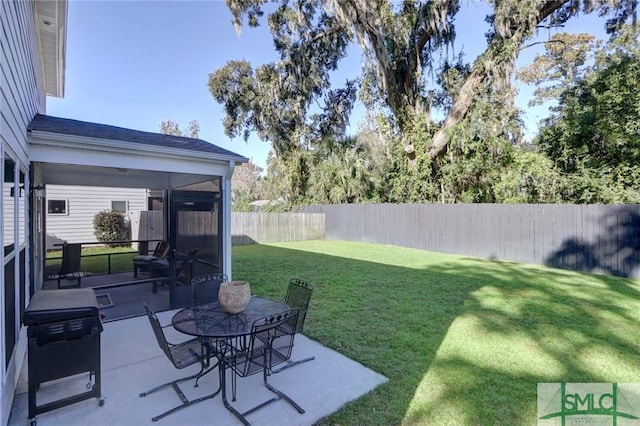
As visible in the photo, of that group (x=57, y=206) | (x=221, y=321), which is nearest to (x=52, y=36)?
(x=221, y=321)

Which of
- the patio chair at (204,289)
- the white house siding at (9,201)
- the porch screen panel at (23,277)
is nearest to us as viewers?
the white house siding at (9,201)

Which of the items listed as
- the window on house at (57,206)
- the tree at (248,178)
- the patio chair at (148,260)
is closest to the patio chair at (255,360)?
the patio chair at (148,260)

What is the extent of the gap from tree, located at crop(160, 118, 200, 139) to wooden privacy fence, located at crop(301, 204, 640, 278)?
16073mm

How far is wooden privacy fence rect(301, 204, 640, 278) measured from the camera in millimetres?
7592

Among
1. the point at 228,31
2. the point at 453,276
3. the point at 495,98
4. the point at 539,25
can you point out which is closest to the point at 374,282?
the point at 453,276

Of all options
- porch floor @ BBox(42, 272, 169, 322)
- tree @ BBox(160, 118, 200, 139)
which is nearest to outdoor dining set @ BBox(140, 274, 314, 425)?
porch floor @ BBox(42, 272, 169, 322)

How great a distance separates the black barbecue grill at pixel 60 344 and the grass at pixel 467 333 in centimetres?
190

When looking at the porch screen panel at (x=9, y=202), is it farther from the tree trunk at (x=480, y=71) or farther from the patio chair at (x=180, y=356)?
the tree trunk at (x=480, y=71)

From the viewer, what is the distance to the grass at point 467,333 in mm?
2689

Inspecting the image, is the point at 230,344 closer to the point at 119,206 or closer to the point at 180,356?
the point at 180,356

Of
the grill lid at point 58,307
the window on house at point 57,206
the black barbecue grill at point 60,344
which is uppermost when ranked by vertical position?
the window on house at point 57,206

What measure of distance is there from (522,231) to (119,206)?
14.3 metres

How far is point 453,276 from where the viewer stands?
7602 mm

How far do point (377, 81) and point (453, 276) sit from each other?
9013 mm
